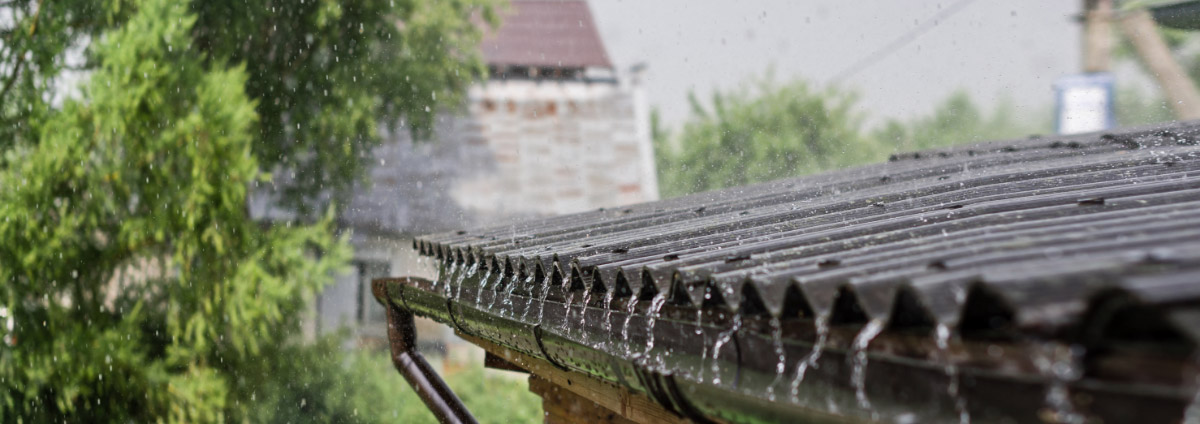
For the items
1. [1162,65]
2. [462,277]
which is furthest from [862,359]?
[1162,65]

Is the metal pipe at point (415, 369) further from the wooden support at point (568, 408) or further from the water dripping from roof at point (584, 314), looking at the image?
the water dripping from roof at point (584, 314)

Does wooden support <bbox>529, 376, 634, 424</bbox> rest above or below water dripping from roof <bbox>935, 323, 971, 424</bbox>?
below

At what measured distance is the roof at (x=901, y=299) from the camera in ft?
2.67

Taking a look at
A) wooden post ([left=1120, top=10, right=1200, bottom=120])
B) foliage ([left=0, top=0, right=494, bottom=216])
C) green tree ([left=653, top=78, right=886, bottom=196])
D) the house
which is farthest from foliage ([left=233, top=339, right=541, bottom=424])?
green tree ([left=653, top=78, right=886, bottom=196])

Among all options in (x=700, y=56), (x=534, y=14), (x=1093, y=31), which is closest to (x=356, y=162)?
(x=534, y=14)

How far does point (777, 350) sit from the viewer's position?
1.29 metres

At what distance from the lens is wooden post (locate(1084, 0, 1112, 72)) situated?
34.7 ft

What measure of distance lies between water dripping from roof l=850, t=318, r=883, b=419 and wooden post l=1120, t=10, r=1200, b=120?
11155mm

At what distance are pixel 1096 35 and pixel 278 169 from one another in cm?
989

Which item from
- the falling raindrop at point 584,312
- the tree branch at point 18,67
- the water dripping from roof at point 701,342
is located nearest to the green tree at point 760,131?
the tree branch at point 18,67

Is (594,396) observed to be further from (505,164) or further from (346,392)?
(505,164)

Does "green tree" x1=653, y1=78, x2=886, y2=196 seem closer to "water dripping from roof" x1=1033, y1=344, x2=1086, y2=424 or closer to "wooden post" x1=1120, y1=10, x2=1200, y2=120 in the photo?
"wooden post" x1=1120, y1=10, x2=1200, y2=120

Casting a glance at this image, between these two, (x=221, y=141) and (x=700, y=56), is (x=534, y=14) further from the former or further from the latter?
(x=700, y=56)

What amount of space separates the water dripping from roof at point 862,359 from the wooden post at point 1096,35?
1109 cm
